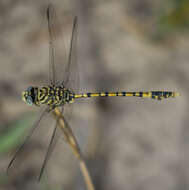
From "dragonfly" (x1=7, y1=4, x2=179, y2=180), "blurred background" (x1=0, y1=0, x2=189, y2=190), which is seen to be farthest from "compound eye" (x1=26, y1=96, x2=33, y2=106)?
"blurred background" (x1=0, y1=0, x2=189, y2=190)

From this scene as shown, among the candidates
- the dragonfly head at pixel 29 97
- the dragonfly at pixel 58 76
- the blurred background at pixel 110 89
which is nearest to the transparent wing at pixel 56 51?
the dragonfly at pixel 58 76

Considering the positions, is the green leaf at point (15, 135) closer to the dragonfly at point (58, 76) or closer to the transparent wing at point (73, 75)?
the dragonfly at point (58, 76)

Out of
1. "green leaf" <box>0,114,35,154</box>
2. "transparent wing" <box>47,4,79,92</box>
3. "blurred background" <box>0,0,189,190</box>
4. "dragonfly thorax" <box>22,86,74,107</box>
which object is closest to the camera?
"dragonfly thorax" <box>22,86,74,107</box>

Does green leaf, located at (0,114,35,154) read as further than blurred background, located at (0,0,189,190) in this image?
No

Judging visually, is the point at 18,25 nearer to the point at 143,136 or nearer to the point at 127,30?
the point at 127,30

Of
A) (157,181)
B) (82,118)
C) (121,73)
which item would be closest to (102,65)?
(121,73)

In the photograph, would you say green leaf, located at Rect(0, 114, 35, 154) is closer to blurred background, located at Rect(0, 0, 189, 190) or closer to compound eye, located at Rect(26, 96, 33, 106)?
blurred background, located at Rect(0, 0, 189, 190)

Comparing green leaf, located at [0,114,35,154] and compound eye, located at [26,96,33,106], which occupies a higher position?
compound eye, located at [26,96,33,106]

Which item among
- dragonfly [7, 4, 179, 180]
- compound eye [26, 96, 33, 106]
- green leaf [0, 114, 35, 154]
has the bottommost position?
green leaf [0, 114, 35, 154]
